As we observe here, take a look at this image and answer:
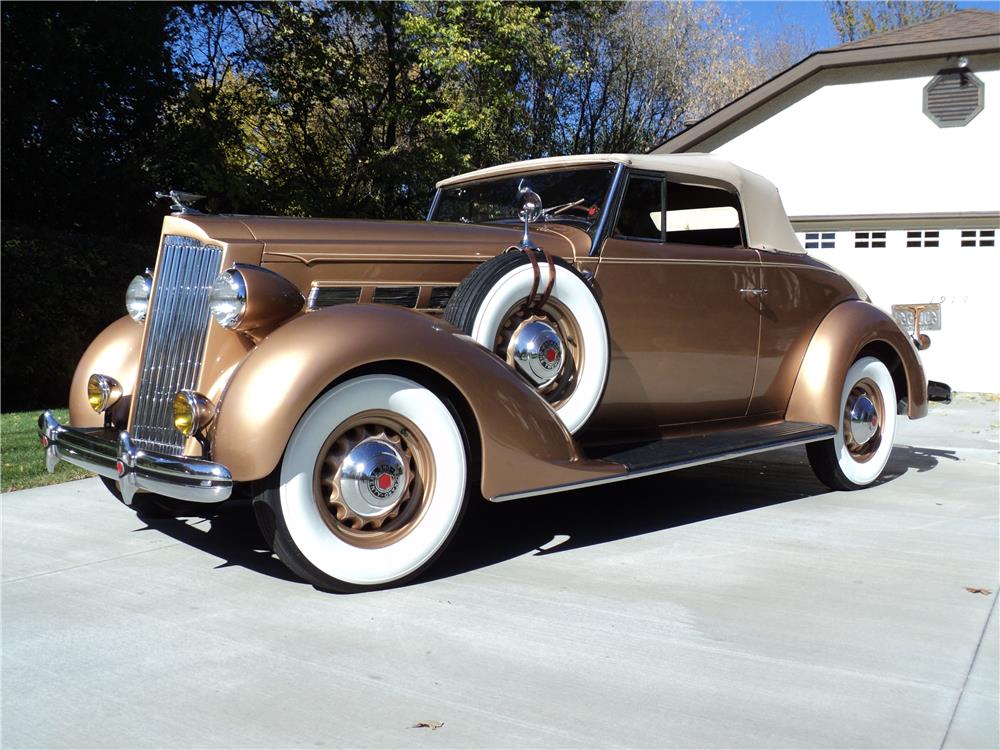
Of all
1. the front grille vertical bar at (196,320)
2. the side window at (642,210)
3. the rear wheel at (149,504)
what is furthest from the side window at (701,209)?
the rear wheel at (149,504)

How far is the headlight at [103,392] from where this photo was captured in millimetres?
4465

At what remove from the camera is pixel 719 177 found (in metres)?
5.64

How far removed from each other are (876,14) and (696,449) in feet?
98.7

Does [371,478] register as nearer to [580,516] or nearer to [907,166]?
[580,516]

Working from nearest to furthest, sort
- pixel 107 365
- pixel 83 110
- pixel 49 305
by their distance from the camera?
pixel 107 365, pixel 49 305, pixel 83 110

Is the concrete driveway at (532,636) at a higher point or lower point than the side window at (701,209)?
lower

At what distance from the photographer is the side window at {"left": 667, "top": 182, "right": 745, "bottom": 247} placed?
5.64 m

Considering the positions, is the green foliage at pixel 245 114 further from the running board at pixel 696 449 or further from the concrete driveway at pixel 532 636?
the running board at pixel 696 449

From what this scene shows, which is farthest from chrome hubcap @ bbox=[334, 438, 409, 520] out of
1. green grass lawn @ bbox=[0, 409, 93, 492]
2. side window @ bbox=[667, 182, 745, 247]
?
green grass lawn @ bbox=[0, 409, 93, 492]

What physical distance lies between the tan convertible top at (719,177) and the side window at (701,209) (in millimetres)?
75

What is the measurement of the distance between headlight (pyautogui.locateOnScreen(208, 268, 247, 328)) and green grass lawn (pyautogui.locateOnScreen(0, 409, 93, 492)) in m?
2.48

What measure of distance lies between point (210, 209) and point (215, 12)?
302 cm

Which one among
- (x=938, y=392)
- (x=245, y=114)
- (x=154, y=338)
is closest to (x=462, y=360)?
(x=154, y=338)

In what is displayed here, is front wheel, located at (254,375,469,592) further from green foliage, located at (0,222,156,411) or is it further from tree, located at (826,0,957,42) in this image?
tree, located at (826,0,957,42)
